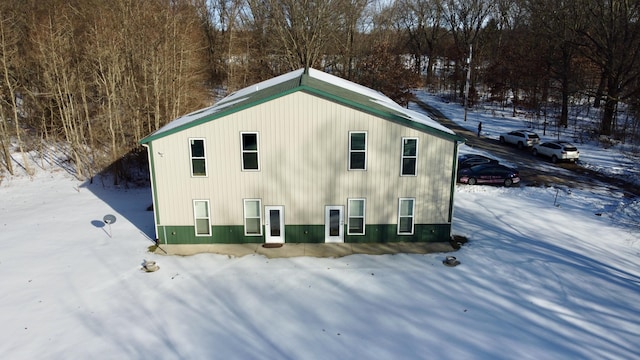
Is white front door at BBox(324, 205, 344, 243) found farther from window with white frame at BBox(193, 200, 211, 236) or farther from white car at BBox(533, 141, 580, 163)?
white car at BBox(533, 141, 580, 163)

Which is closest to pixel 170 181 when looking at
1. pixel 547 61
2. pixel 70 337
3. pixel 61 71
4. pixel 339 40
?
pixel 70 337

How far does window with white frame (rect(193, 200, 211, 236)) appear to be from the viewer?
1655 cm

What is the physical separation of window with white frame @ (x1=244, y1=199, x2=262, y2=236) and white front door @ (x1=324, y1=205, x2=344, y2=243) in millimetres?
2730

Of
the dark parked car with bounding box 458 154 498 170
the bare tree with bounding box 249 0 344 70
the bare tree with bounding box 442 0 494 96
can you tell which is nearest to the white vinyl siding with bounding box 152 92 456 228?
the dark parked car with bounding box 458 154 498 170

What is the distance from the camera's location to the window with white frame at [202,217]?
16547mm

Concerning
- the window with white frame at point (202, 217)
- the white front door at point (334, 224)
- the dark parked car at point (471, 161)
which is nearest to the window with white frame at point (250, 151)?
the window with white frame at point (202, 217)

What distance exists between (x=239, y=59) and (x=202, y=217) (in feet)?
114

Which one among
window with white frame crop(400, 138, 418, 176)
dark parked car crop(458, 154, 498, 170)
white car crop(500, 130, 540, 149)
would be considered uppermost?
window with white frame crop(400, 138, 418, 176)

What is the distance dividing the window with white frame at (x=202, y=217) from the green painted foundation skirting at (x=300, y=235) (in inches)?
8.1

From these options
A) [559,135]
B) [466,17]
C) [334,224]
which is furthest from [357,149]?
[466,17]

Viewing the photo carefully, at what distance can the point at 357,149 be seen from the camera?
16.2 meters

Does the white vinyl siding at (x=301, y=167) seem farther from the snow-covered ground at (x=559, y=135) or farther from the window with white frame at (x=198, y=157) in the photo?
the snow-covered ground at (x=559, y=135)

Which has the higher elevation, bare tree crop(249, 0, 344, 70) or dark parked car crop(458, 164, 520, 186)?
bare tree crop(249, 0, 344, 70)

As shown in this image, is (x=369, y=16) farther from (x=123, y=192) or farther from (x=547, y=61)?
(x=123, y=192)
